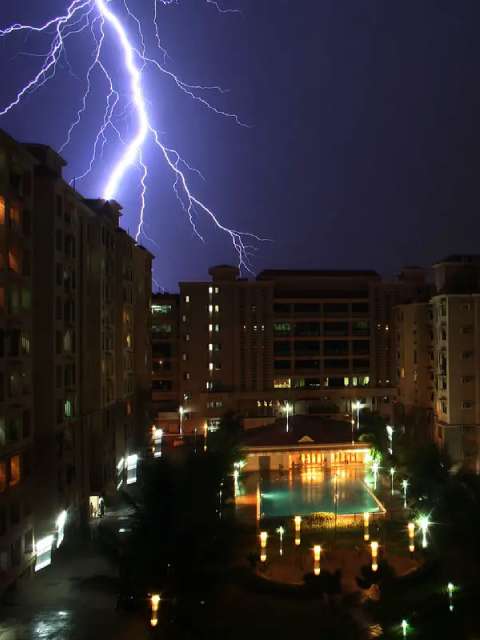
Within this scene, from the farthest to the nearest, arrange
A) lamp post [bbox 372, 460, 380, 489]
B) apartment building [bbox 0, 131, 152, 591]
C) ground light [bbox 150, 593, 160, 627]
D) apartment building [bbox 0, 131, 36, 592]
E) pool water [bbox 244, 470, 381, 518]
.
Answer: lamp post [bbox 372, 460, 380, 489]
pool water [bbox 244, 470, 381, 518]
apartment building [bbox 0, 131, 152, 591]
apartment building [bbox 0, 131, 36, 592]
ground light [bbox 150, 593, 160, 627]

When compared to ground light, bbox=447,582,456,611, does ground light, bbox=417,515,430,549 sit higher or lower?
lower

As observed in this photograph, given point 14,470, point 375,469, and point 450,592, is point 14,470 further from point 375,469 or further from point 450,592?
point 375,469

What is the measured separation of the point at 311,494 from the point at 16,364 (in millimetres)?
11145

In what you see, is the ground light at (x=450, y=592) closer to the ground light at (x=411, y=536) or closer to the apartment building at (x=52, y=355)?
the ground light at (x=411, y=536)

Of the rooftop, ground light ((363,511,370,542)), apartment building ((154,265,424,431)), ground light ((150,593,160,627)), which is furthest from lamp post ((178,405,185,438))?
ground light ((150,593,160,627))

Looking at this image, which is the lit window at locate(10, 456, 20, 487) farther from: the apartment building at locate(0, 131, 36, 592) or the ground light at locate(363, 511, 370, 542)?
the ground light at locate(363, 511, 370, 542)

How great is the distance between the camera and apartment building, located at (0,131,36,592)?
38.8 feet

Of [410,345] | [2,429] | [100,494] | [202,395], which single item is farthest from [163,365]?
[2,429]

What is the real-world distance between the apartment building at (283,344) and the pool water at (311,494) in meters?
9.02

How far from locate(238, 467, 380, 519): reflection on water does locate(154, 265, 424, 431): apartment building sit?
341 inches

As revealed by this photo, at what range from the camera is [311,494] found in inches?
774

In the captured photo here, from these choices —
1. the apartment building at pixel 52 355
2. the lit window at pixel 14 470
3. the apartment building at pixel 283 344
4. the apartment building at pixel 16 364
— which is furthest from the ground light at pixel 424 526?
the apartment building at pixel 283 344

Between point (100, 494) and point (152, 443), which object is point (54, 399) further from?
point (152, 443)

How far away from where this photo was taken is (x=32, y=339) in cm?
1392
